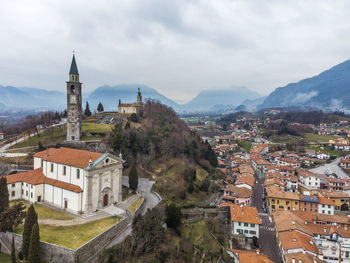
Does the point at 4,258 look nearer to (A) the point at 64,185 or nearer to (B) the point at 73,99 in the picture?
(A) the point at 64,185

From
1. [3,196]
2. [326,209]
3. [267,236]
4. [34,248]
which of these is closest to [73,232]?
[34,248]

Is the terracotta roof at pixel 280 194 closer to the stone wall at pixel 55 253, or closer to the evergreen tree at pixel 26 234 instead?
the stone wall at pixel 55 253

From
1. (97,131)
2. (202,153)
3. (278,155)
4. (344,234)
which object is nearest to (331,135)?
(278,155)

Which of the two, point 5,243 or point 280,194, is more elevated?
point 5,243

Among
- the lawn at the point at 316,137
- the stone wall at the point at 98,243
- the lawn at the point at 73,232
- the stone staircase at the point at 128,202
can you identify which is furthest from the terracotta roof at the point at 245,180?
the lawn at the point at 316,137

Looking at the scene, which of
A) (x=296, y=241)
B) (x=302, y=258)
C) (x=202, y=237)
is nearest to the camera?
(x=302, y=258)

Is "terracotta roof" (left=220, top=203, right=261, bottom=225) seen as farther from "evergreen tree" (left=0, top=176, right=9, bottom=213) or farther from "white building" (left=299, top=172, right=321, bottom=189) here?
"evergreen tree" (left=0, top=176, right=9, bottom=213)

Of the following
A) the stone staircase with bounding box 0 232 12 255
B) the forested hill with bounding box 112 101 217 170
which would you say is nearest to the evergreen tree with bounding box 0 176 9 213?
the stone staircase with bounding box 0 232 12 255

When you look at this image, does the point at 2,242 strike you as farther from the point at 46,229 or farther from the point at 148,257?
the point at 148,257
